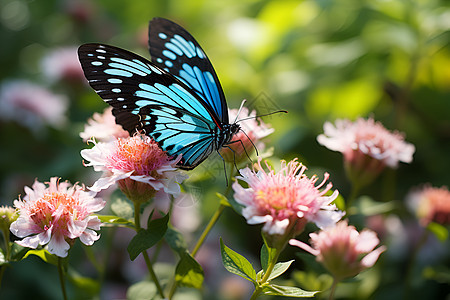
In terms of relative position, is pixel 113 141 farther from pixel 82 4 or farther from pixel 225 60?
pixel 82 4

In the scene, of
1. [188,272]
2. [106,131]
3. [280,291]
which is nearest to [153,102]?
[106,131]

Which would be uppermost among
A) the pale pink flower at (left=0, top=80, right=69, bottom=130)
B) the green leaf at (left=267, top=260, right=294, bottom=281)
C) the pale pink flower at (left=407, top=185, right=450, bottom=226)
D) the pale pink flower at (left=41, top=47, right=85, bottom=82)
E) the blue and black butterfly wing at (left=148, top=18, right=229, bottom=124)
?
the blue and black butterfly wing at (left=148, top=18, right=229, bottom=124)

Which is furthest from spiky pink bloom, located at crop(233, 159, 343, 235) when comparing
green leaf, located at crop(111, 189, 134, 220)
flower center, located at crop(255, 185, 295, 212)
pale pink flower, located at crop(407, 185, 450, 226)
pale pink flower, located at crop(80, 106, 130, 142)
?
pale pink flower, located at crop(407, 185, 450, 226)

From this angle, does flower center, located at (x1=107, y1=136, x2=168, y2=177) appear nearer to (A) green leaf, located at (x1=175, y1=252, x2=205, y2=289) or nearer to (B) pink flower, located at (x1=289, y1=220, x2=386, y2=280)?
(A) green leaf, located at (x1=175, y1=252, x2=205, y2=289)

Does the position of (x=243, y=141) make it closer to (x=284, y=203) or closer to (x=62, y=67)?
(x=284, y=203)

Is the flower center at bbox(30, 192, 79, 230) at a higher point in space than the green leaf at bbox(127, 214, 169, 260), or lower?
higher

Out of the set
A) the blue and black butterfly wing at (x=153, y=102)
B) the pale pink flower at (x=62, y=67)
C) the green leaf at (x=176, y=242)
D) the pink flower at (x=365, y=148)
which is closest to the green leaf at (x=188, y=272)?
the green leaf at (x=176, y=242)

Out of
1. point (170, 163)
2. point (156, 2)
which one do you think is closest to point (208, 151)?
point (170, 163)
